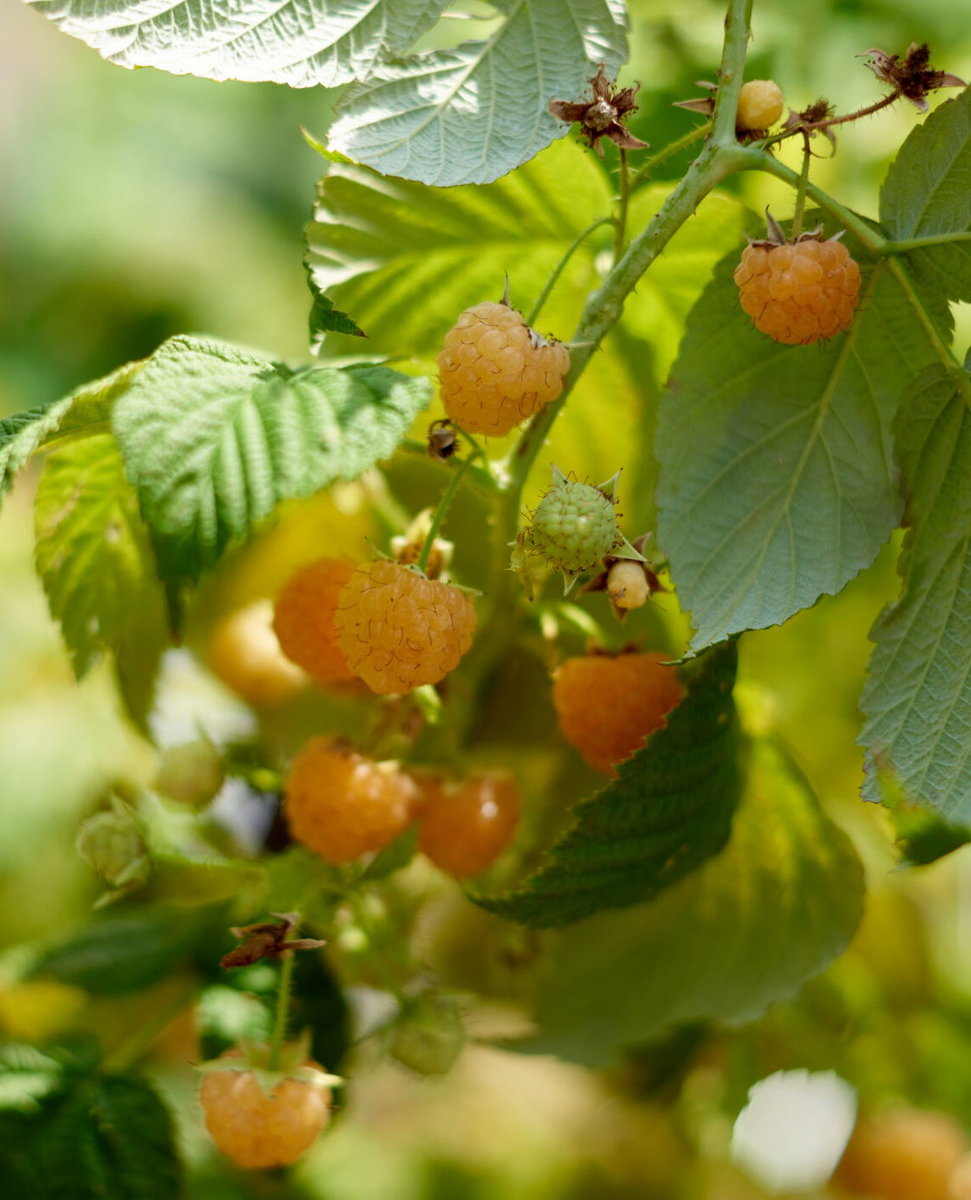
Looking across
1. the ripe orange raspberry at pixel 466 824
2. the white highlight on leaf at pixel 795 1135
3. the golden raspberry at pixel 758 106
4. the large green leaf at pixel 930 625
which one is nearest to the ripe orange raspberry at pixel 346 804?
the ripe orange raspberry at pixel 466 824

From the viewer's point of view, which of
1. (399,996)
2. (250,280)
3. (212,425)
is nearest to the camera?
(212,425)

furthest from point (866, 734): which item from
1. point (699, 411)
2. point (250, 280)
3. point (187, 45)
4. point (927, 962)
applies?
point (250, 280)

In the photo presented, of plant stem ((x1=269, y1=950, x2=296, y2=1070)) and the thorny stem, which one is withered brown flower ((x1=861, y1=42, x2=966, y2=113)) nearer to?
the thorny stem

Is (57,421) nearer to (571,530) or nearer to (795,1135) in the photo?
(571,530)

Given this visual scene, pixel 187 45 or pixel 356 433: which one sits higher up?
pixel 187 45

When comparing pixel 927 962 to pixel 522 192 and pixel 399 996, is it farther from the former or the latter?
pixel 522 192

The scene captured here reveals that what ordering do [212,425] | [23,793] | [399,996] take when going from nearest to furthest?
[212,425] → [399,996] → [23,793]

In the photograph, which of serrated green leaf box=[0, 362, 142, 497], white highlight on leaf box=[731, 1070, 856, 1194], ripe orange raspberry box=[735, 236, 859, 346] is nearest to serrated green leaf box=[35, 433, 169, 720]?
serrated green leaf box=[0, 362, 142, 497]

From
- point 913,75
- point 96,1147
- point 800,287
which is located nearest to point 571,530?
point 800,287
